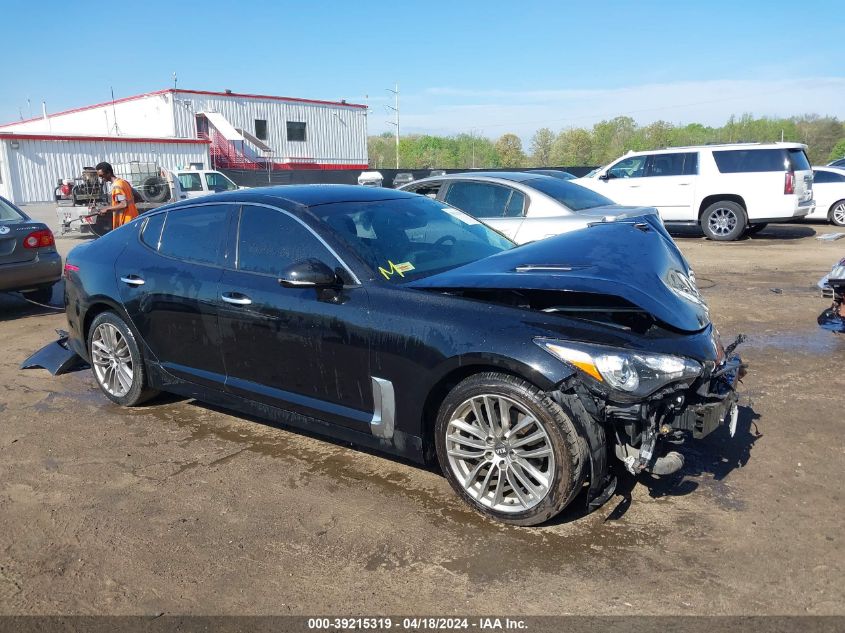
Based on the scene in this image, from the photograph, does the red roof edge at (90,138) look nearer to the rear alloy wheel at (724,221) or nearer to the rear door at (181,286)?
the rear alloy wheel at (724,221)

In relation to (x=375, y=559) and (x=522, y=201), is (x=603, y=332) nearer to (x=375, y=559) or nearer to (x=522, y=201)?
(x=375, y=559)

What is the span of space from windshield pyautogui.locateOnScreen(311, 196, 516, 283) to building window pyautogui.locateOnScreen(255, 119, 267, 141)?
37501 millimetres

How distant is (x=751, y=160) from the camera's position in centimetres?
1455

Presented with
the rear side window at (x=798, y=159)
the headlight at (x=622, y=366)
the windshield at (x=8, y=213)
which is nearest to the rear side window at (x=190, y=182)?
the windshield at (x=8, y=213)

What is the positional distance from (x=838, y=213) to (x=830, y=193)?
544 mm

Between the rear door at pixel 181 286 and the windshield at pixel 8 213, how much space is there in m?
4.90

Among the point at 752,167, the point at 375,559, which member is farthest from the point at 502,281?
the point at 752,167

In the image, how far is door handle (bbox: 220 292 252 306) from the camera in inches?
173

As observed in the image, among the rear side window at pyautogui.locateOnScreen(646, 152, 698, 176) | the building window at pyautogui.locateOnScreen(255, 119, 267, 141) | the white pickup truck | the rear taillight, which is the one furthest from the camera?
the building window at pyautogui.locateOnScreen(255, 119, 267, 141)

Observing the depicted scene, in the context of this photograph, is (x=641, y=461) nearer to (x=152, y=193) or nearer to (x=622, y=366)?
(x=622, y=366)

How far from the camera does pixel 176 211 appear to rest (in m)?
5.16

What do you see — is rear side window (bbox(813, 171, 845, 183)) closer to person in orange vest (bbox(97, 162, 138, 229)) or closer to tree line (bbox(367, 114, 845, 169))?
person in orange vest (bbox(97, 162, 138, 229))

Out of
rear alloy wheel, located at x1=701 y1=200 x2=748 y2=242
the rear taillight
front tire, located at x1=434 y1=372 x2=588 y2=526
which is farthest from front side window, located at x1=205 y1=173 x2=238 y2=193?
front tire, located at x1=434 y1=372 x2=588 y2=526

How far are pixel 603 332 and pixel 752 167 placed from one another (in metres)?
12.9
